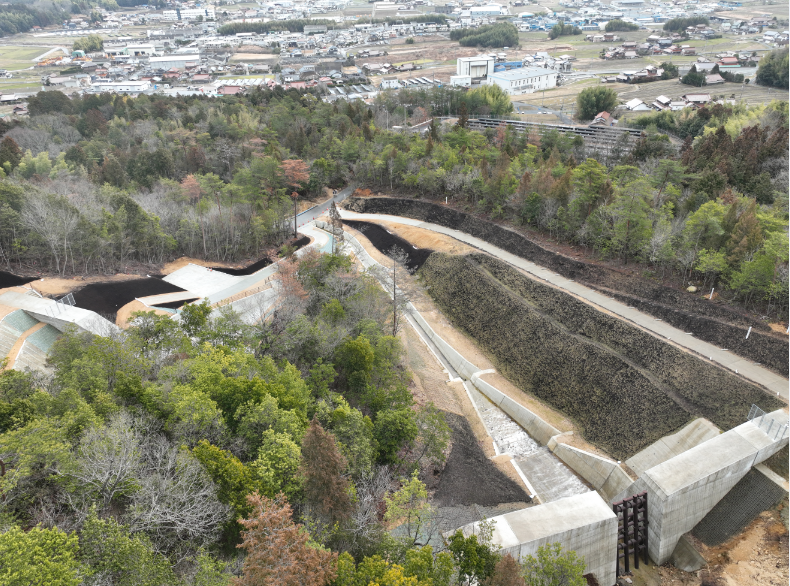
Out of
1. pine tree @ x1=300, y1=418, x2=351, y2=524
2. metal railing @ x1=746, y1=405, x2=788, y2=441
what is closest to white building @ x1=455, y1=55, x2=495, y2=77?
metal railing @ x1=746, y1=405, x2=788, y2=441

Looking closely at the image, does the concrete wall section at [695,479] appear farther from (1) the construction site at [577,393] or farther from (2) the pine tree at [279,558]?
(2) the pine tree at [279,558]

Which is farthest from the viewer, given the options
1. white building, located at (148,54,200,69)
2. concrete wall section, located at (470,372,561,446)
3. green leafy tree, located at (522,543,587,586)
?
white building, located at (148,54,200,69)

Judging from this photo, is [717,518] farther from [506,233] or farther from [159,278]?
[159,278]

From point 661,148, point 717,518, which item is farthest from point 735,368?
point 661,148

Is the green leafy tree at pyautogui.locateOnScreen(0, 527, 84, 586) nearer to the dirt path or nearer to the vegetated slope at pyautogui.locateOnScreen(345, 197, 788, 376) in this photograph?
the dirt path

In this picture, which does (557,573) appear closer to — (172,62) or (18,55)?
(172,62)

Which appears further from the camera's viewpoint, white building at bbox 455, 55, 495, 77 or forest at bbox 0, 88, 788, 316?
white building at bbox 455, 55, 495, 77
